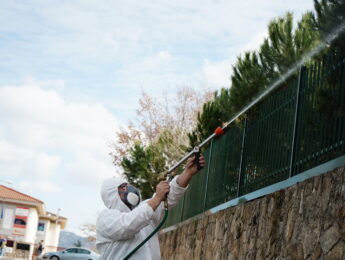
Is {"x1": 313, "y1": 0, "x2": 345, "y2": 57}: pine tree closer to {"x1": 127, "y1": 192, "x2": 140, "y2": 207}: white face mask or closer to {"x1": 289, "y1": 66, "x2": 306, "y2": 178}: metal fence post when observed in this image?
{"x1": 289, "y1": 66, "x2": 306, "y2": 178}: metal fence post

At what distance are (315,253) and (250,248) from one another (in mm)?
2050

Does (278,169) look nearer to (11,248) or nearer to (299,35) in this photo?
(299,35)

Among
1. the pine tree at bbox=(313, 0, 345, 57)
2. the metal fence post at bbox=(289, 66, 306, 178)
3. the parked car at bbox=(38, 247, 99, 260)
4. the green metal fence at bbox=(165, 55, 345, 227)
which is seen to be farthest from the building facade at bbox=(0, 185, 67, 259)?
the pine tree at bbox=(313, 0, 345, 57)

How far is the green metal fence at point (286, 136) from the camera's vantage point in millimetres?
6391

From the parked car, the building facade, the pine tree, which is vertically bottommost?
the pine tree

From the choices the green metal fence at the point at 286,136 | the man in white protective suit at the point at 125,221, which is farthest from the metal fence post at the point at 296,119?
the man in white protective suit at the point at 125,221

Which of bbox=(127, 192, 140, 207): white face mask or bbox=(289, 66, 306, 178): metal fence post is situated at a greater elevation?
bbox=(289, 66, 306, 178): metal fence post

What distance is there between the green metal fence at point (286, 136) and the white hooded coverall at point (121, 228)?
172cm

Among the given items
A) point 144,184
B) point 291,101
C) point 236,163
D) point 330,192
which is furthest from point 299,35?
point 144,184

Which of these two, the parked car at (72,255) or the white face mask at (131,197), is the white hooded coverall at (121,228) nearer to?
the white face mask at (131,197)

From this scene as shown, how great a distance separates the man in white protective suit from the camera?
18.2ft

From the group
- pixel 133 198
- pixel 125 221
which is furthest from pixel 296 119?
pixel 125 221

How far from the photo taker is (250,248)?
304 inches

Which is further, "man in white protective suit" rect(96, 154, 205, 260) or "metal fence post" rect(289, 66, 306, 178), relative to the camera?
"metal fence post" rect(289, 66, 306, 178)
